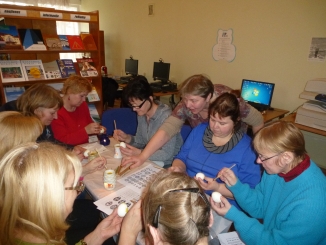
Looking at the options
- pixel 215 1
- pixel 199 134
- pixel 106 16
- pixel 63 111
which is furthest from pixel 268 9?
pixel 106 16

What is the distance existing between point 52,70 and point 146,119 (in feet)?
7.29

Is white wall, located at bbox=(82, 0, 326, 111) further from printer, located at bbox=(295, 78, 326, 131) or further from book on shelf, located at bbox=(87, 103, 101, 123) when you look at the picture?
book on shelf, located at bbox=(87, 103, 101, 123)

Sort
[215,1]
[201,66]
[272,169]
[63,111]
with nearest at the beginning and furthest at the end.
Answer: [272,169] < [63,111] < [215,1] < [201,66]

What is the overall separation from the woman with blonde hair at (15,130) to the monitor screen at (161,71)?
12.7 feet

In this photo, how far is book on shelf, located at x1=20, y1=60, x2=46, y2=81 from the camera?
337cm

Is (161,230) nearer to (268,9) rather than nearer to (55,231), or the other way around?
(55,231)

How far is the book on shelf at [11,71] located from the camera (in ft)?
10.5

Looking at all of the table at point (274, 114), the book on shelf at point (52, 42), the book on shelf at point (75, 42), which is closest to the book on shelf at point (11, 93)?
the book on shelf at point (52, 42)

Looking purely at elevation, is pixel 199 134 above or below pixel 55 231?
above

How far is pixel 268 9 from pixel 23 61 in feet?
12.2

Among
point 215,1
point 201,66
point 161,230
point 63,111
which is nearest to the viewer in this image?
point 161,230

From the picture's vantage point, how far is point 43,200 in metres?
0.84

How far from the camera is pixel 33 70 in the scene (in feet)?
11.3

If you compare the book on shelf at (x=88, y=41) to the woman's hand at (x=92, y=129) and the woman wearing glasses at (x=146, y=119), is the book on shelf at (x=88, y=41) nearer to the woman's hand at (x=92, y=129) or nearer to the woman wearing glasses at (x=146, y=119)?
the woman's hand at (x=92, y=129)
